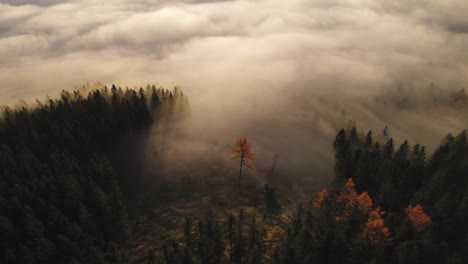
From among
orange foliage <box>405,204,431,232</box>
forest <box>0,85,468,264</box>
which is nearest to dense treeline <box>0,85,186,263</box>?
forest <box>0,85,468,264</box>

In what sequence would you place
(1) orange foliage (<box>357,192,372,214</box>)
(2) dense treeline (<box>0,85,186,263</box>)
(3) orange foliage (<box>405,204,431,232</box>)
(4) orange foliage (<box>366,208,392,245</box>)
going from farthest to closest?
(1) orange foliage (<box>357,192,372,214</box>), (2) dense treeline (<box>0,85,186,263</box>), (3) orange foliage (<box>405,204,431,232</box>), (4) orange foliage (<box>366,208,392,245</box>)

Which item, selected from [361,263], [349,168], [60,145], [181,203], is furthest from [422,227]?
[60,145]

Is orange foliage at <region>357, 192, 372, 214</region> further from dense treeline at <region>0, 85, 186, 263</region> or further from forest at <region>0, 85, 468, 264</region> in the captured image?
dense treeline at <region>0, 85, 186, 263</region>

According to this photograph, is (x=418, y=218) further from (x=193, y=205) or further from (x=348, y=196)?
(x=193, y=205)

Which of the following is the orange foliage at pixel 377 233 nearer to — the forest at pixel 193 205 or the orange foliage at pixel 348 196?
the forest at pixel 193 205

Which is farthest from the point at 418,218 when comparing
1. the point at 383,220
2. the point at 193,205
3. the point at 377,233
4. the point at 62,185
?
the point at 62,185

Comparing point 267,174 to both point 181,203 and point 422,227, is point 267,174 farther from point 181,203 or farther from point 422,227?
→ point 422,227
